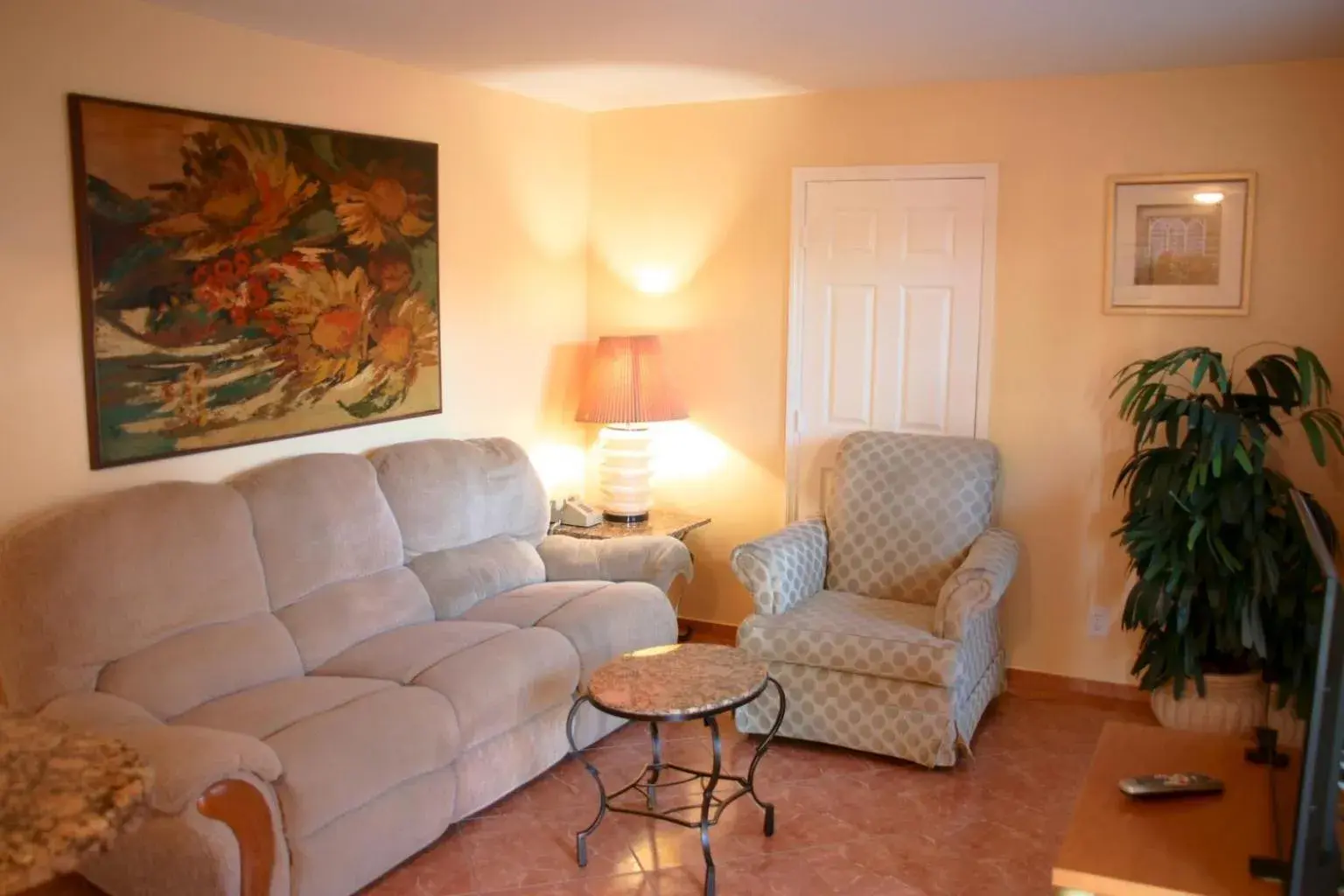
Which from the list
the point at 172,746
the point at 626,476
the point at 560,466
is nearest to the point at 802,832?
the point at 172,746

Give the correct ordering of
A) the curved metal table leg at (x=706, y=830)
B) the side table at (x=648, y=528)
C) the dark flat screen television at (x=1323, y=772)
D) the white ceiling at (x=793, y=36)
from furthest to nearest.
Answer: the side table at (x=648, y=528) → the white ceiling at (x=793, y=36) → the curved metal table leg at (x=706, y=830) → the dark flat screen television at (x=1323, y=772)

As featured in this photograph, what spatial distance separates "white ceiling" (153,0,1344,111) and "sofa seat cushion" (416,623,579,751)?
6.20 feet

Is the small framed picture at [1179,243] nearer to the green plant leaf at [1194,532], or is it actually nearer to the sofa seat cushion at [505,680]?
the green plant leaf at [1194,532]

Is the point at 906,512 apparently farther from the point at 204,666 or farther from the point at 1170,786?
→ the point at 204,666

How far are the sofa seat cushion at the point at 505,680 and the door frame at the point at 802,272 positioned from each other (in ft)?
5.30

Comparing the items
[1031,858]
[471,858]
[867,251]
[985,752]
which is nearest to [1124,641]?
[985,752]

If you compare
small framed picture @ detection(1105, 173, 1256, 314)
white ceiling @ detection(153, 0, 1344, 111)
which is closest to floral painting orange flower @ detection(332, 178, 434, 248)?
white ceiling @ detection(153, 0, 1344, 111)

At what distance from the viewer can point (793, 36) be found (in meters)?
3.65

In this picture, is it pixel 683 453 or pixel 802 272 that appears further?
pixel 683 453

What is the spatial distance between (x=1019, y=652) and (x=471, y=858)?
2.39 metres

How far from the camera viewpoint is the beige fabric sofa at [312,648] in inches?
107

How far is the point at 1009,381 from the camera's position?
14.7 feet

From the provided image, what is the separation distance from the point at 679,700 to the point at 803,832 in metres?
0.69

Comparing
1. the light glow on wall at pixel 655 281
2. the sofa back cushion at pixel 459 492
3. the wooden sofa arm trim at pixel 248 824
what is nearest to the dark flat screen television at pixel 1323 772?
the wooden sofa arm trim at pixel 248 824
